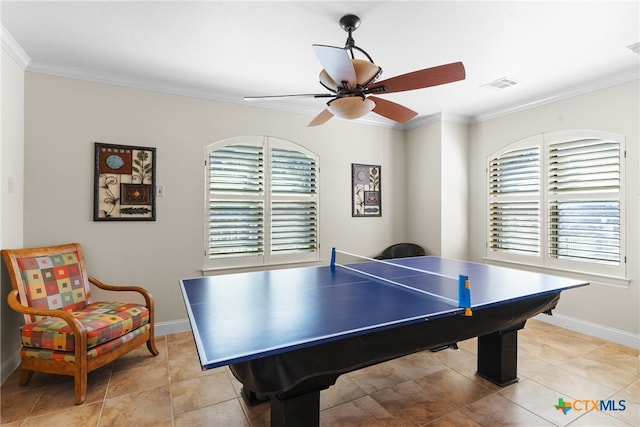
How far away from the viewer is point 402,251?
4977 mm

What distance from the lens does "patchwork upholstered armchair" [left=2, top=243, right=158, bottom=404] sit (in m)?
2.39

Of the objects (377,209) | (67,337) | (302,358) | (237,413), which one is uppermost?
(377,209)

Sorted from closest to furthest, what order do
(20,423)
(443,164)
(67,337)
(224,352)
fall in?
1. (224,352)
2. (20,423)
3. (67,337)
4. (443,164)

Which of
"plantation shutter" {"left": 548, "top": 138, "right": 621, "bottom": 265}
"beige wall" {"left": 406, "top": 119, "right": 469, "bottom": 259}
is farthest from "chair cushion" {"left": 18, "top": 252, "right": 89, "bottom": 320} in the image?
"plantation shutter" {"left": 548, "top": 138, "right": 621, "bottom": 265}

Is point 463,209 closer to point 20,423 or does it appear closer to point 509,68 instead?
point 509,68

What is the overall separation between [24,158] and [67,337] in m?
1.79

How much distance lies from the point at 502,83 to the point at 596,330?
284cm

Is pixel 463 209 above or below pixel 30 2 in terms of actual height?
below

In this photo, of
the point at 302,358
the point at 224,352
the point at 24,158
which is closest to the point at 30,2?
the point at 24,158

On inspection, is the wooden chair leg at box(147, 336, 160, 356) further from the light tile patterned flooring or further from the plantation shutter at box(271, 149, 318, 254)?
the plantation shutter at box(271, 149, 318, 254)

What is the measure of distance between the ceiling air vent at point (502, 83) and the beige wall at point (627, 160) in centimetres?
77

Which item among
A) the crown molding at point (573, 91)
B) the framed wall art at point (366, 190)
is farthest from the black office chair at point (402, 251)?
the crown molding at point (573, 91)

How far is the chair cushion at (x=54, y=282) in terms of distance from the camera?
2.71 meters

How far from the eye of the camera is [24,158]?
10.1 feet
